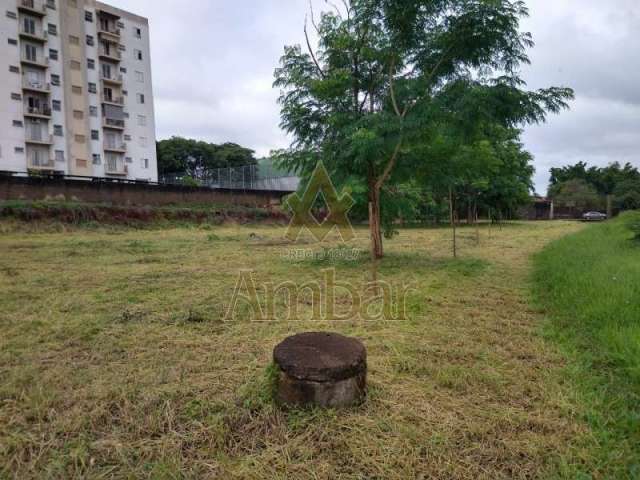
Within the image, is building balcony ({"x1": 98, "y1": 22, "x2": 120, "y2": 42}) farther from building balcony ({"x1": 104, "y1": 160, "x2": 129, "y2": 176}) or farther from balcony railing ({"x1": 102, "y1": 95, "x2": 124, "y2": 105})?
building balcony ({"x1": 104, "y1": 160, "x2": 129, "y2": 176})

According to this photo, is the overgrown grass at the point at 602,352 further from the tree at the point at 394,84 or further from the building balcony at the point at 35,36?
the building balcony at the point at 35,36

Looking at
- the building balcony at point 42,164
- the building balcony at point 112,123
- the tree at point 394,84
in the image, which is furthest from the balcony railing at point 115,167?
the tree at point 394,84

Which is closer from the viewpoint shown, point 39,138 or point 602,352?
point 602,352

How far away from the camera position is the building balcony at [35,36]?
25.5 meters

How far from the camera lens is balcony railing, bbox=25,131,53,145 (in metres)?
25.7

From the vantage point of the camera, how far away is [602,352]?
2961 millimetres

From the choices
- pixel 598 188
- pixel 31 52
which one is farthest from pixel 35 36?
pixel 598 188

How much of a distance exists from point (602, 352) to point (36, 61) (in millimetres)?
34205

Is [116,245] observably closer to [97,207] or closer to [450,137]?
[97,207]

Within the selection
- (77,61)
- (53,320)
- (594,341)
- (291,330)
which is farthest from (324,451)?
(77,61)

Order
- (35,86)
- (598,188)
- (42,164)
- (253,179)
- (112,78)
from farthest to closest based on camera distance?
(598,188) < (253,179) < (112,78) < (42,164) < (35,86)

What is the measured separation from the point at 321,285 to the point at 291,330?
7.10 ft

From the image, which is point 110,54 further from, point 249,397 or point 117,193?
point 249,397

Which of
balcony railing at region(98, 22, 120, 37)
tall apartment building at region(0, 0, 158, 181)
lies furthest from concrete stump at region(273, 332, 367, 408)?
balcony railing at region(98, 22, 120, 37)
